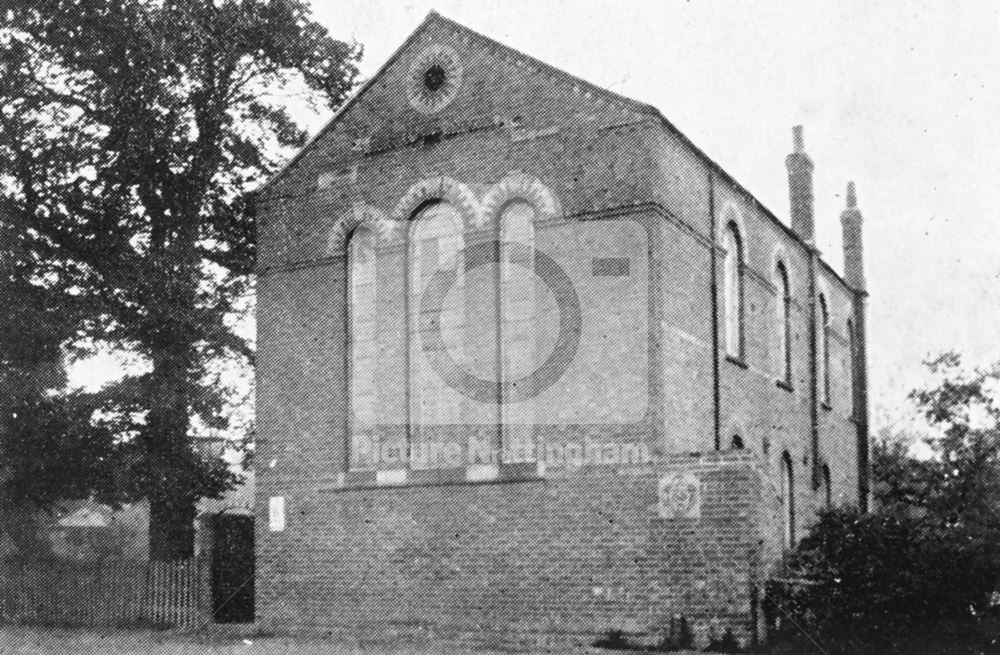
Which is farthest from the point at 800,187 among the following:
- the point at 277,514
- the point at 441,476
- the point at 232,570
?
the point at 232,570

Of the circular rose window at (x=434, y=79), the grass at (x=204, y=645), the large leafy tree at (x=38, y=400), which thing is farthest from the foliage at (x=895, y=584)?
the large leafy tree at (x=38, y=400)

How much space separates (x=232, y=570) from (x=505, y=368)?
7.56 meters

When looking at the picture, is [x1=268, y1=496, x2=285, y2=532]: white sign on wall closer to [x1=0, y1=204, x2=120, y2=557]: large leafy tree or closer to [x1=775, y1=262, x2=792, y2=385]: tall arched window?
[x1=0, y1=204, x2=120, y2=557]: large leafy tree

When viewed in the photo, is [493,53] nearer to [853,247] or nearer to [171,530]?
[171,530]

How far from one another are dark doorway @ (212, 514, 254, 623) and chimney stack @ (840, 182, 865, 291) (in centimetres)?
1740

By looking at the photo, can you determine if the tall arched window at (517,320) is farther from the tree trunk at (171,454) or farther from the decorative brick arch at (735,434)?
the tree trunk at (171,454)

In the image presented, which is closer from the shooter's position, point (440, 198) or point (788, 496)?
point (440, 198)

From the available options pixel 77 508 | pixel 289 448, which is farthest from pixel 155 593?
pixel 77 508

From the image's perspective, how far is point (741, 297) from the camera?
834 inches

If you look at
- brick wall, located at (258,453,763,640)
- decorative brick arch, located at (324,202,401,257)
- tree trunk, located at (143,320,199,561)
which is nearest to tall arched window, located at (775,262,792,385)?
brick wall, located at (258,453,763,640)

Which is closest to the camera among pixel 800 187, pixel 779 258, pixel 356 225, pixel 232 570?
pixel 356 225

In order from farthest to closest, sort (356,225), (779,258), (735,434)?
(779,258) → (735,434) → (356,225)

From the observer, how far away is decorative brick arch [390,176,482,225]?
728 inches

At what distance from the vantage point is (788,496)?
77.6 feet
